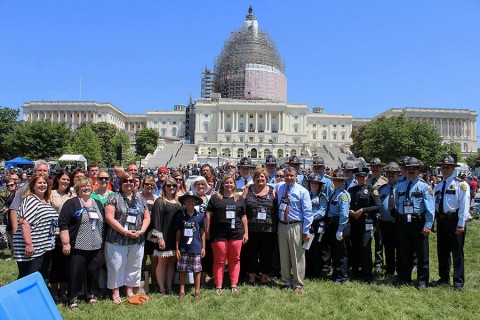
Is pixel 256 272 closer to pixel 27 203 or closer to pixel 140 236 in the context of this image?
pixel 140 236

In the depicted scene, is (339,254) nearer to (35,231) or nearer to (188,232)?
(188,232)

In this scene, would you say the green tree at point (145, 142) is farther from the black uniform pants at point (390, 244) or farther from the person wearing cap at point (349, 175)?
the black uniform pants at point (390, 244)

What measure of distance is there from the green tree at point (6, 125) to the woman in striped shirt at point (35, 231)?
178 feet

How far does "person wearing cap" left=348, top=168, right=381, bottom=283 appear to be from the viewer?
300 inches

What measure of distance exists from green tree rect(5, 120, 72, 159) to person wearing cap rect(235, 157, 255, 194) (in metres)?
51.3

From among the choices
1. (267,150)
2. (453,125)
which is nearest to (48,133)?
(267,150)

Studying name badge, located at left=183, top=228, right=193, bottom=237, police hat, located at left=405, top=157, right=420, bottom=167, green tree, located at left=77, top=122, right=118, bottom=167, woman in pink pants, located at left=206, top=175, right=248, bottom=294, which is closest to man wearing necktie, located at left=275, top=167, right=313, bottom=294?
woman in pink pants, located at left=206, top=175, right=248, bottom=294

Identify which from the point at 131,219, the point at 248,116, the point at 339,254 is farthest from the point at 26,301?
the point at 248,116

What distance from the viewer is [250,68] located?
313 feet

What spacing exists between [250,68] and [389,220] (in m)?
90.4

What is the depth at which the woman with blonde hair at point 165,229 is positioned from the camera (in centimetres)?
659

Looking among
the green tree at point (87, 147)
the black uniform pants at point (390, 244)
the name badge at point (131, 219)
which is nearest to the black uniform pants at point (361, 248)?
the black uniform pants at point (390, 244)

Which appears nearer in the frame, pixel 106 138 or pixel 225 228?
pixel 225 228

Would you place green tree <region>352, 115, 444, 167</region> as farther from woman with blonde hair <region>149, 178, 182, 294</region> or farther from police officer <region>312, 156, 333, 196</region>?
woman with blonde hair <region>149, 178, 182, 294</region>
